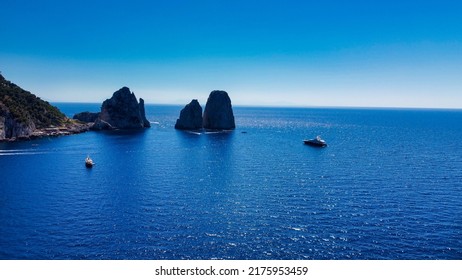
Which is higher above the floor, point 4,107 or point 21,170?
point 4,107

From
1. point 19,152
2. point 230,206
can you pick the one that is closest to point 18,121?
point 19,152

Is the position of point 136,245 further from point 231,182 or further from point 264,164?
point 264,164

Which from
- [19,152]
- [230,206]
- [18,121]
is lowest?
[230,206]

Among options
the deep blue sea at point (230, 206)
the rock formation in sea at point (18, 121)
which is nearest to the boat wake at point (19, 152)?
the deep blue sea at point (230, 206)

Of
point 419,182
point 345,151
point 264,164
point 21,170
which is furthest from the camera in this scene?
point 345,151

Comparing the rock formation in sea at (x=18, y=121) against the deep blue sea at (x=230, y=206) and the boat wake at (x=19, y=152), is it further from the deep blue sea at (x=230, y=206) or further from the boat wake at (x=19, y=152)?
the deep blue sea at (x=230, y=206)

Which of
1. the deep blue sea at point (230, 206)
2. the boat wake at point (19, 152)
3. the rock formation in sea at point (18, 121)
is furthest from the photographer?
the rock formation in sea at point (18, 121)

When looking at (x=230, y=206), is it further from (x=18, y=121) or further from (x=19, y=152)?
(x=18, y=121)
